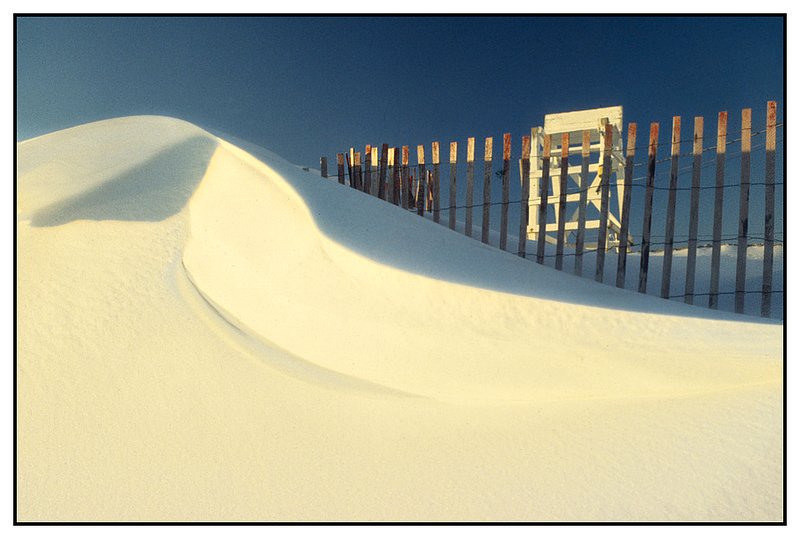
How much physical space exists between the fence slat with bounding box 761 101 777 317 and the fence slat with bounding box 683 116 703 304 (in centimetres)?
53

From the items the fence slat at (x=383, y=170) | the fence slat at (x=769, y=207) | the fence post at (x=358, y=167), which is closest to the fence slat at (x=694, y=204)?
the fence slat at (x=769, y=207)

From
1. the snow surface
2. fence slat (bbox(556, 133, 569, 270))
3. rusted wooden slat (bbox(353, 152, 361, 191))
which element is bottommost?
the snow surface

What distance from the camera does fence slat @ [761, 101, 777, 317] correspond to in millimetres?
5211

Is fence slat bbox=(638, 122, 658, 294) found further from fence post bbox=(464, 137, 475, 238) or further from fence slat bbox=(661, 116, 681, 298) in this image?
fence post bbox=(464, 137, 475, 238)

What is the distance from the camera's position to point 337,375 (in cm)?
371

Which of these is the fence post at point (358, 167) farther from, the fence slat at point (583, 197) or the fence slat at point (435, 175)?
the fence slat at point (583, 197)

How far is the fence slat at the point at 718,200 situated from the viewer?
5.42 m

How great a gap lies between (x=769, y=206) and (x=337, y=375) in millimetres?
4000

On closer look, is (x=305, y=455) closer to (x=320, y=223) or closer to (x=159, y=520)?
(x=159, y=520)

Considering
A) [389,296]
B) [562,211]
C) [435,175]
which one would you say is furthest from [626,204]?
[389,296]

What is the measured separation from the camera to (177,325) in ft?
12.8

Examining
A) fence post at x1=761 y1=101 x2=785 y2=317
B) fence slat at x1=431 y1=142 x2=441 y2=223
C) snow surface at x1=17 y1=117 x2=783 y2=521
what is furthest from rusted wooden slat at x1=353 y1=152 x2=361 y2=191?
fence post at x1=761 y1=101 x2=785 y2=317

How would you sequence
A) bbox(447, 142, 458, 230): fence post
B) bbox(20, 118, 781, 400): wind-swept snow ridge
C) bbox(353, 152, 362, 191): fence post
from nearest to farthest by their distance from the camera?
bbox(20, 118, 781, 400): wind-swept snow ridge < bbox(447, 142, 458, 230): fence post < bbox(353, 152, 362, 191): fence post

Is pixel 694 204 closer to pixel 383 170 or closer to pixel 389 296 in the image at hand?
pixel 389 296
